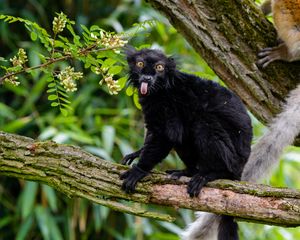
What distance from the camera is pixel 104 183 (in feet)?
10.5

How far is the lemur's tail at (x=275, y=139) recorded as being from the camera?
400 cm

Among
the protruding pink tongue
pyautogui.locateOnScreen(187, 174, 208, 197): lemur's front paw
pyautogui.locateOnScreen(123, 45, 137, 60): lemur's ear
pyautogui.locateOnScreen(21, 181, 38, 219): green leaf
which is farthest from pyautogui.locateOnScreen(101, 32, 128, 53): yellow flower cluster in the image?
pyautogui.locateOnScreen(21, 181, 38, 219): green leaf

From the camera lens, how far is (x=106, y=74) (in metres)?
3.24

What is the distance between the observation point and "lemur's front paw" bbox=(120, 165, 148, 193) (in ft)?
10.5

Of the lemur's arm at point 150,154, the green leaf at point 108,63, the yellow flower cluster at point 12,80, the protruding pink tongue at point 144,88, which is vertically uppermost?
the yellow flower cluster at point 12,80

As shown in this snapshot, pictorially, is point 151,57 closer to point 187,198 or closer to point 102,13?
point 187,198

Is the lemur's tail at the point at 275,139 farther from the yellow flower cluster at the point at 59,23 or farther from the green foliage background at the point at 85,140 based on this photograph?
the green foliage background at the point at 85,140

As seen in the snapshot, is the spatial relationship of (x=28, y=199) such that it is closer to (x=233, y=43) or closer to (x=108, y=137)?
(x=108, y=137)

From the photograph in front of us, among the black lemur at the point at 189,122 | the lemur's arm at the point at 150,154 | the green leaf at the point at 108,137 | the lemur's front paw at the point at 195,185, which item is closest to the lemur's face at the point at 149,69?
the black lemur at the point at 189,122

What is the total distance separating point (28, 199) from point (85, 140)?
0.82 meters

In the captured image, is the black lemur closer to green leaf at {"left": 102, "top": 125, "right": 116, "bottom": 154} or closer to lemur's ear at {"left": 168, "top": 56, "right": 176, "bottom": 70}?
lemur's ear at {"left": 168, "top": 56, "right": 176, "bottom": 70}

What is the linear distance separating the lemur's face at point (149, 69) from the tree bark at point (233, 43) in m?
0.56

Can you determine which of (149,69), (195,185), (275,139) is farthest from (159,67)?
(275,139)

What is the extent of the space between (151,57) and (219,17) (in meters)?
0.81
